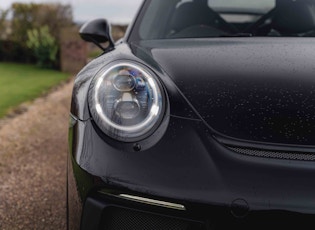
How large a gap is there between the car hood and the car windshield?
1.92 ft

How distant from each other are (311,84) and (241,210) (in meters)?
0.60

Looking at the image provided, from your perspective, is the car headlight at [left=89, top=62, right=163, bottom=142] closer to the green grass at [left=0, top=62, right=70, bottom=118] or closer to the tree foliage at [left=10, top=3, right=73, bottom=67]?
the green grass at [left=0, top=62, right=70, bottom=118]

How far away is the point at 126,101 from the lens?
189 cm

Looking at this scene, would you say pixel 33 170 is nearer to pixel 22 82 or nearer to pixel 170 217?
pixel 170 217

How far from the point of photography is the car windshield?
2867 mm

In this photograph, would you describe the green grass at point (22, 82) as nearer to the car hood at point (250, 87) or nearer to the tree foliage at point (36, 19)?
the tree foliage at point (36, 19)

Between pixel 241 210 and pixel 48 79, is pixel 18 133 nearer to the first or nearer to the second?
pixel 241 210

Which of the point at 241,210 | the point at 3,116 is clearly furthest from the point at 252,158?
the point at 3,116

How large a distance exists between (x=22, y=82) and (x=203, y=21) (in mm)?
7659

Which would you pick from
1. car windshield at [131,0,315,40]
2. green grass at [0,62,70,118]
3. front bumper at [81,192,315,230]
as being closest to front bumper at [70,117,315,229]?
front bumper at [81,192,315,230]

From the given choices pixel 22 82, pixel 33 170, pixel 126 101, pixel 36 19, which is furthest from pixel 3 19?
pixel 126 101

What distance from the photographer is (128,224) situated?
1.72 meters

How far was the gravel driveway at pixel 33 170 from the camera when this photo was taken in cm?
304

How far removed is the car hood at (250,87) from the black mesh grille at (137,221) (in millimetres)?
346
